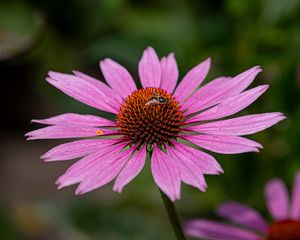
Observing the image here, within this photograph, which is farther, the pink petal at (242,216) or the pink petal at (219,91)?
the pink petal at (242,216)

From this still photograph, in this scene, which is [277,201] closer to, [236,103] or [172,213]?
[236,103]

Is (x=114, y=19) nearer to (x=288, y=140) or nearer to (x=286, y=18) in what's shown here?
(x=286, y=18)

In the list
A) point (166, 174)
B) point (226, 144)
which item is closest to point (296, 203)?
point (226, 144)

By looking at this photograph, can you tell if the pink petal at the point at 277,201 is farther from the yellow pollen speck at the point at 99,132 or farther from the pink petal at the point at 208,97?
the yellow pollen speck at the point at 99,132

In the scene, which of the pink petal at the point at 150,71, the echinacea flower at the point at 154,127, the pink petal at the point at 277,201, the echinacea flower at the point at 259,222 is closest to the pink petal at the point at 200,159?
the echinacea flower at the point at 154,127

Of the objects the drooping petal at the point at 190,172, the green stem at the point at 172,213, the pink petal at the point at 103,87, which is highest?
the pink petal at the point at 103,87

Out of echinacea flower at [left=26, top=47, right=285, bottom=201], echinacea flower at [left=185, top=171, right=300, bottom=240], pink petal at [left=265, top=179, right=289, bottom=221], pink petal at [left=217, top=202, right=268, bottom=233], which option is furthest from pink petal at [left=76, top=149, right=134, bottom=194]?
pink petal at [left=265, top=179, right=289, bottom=221]

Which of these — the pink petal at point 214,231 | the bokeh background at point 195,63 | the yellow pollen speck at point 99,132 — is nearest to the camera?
the yellow pollen speck at point 99,132

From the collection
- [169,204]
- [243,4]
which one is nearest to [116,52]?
[243,4]
